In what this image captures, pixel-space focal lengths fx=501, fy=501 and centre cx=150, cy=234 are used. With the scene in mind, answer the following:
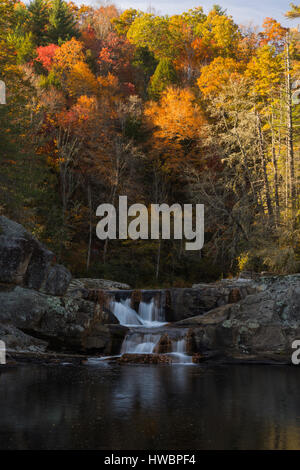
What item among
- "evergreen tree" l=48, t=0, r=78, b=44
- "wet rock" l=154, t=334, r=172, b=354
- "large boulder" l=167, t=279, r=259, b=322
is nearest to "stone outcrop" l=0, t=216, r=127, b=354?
"wet rock" l=154, t=334, r=172, b=354

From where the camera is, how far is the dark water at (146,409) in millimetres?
7418

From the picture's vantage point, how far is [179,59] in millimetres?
53156

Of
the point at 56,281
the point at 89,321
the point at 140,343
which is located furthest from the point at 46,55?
the point at 140,343

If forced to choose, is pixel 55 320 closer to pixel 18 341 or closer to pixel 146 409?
pixel 18 341

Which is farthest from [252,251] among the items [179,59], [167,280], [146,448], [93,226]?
[179,59]

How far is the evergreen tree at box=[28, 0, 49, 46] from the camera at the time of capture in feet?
160

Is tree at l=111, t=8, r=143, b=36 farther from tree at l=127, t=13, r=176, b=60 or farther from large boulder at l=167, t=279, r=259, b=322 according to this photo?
large boulder at l=167, t=279, r=259, b=322

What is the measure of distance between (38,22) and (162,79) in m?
14.1

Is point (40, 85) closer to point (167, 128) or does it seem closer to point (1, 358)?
point (167, 128)

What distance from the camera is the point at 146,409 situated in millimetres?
9672

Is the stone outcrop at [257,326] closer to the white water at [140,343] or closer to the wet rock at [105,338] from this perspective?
the white water at [140,343]

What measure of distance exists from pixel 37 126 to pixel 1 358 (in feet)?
68.8

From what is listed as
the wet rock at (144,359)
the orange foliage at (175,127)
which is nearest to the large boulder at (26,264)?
the wet rock at (144,359)

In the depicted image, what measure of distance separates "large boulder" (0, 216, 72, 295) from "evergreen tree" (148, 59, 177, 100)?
101ft
